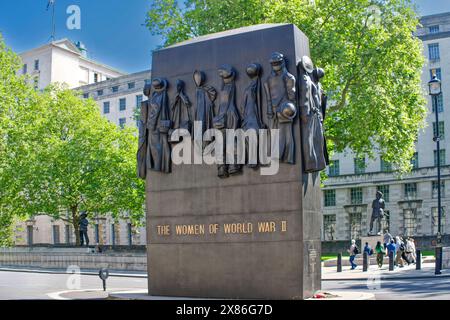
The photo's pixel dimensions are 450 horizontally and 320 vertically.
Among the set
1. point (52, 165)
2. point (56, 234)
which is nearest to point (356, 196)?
point (52, 165)

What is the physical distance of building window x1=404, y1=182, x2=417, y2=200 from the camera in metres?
72.7

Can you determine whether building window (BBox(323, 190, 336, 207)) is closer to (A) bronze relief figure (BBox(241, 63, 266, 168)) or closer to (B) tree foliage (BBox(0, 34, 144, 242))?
(B) tree foliage (BBox(0, 34, 144, 242))

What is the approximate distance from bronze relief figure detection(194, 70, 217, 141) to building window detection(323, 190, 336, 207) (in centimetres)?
6335

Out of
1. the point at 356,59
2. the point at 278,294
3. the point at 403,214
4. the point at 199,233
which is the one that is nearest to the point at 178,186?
the point at 199,233

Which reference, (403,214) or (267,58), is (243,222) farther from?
(403,214)

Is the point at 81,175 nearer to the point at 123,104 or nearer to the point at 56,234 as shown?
the point at 123,104

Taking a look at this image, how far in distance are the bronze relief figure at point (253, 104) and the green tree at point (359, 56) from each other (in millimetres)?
24461

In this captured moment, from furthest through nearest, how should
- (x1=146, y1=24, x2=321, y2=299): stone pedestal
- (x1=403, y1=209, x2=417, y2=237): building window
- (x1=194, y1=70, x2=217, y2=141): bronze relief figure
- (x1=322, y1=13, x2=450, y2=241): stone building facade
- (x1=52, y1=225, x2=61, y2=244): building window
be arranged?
1. (x1=52, y1=225, x2=61, y2=244): building window
2. (x1=403, y1=209, x2=417, y2=237): building window
3. (x1=322, y1=13, x2=450, y2=241): stone building facade
4. (x1=194, y1=70, x2=217, y2=141): bronze relief figure
5. (x1=146, y1=24, x2=321, y2=299): stone pedestal

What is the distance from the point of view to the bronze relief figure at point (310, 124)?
50.0 feet

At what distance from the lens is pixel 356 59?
42594mm

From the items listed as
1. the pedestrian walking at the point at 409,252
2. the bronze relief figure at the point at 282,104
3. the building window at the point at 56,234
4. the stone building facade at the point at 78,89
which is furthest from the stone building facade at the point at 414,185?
the bronze relief figure at the point at 282,104

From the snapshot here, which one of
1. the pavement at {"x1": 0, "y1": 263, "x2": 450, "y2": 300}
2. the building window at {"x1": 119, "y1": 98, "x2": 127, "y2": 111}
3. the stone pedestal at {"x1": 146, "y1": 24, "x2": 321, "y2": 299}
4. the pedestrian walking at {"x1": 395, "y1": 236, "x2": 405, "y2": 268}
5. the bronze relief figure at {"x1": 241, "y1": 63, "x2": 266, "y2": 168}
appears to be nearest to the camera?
the stone pedestal at {"x1": 146, "y1": 24, "x2": 321, "y2": 299}

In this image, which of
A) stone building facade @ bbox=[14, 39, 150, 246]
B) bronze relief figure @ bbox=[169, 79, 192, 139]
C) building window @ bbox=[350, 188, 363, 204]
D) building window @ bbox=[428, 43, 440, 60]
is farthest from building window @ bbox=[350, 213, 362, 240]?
bronze relief figure @ bbox=[169, 79, 192, 139]

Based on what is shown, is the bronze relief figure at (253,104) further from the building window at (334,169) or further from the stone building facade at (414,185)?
the building window at (334,169)
